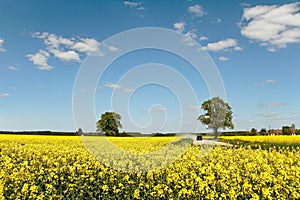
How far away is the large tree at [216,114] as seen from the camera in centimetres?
5678

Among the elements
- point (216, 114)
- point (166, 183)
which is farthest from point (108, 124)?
point (166, 183)

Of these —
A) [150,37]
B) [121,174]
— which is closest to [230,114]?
[150,37]

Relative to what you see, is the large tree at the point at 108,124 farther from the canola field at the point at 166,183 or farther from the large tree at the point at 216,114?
→ the canola field at the point at 166,183

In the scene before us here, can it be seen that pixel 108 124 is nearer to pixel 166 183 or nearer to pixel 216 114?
pixel 216 114

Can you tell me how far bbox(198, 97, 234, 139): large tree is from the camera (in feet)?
186

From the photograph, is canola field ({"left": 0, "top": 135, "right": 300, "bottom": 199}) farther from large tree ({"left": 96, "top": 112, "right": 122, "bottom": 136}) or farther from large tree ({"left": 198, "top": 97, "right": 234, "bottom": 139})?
large tree ({"left": 96, "top": 112, "right": 122, "bottom": 136})

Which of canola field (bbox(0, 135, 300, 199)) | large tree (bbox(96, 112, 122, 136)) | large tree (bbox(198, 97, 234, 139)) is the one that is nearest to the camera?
canola field (bbox(0, 135, 300, 199))

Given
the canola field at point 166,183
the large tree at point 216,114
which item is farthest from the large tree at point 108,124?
the canola field at point 166,183

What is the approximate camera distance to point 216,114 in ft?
193

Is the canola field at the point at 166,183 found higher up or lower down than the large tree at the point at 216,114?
lower down

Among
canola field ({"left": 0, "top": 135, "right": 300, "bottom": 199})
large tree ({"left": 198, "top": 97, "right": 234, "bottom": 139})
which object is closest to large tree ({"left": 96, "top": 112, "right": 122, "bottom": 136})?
large tree ({"left": 198, "top": 97, "right": 234, "bottom": 139})

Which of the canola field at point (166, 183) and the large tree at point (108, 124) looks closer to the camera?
the canola field at point (166, 183)

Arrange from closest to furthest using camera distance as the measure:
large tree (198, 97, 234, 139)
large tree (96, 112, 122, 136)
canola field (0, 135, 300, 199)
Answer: canola field (0, 135, 300, 199) → large tree (198, 97, 234, 139) → large tree (96, 112, 122, 136)

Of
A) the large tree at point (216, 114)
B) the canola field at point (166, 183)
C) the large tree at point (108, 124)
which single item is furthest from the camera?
the large tree at point (108, 124)
